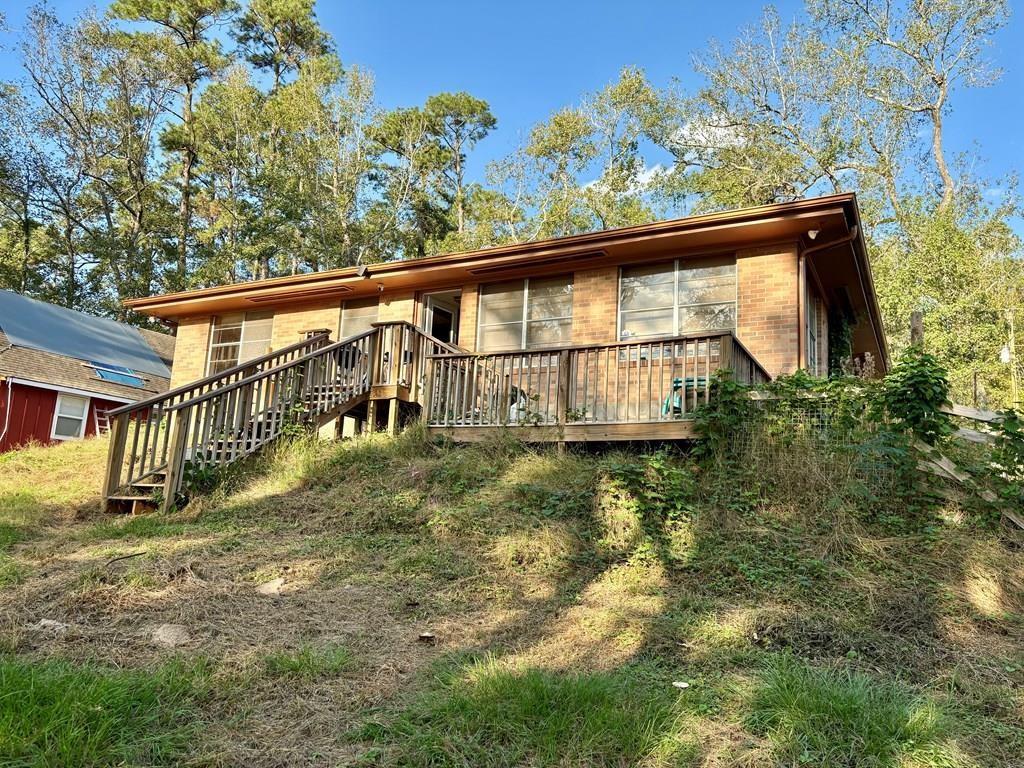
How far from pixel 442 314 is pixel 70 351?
13379 millimetres

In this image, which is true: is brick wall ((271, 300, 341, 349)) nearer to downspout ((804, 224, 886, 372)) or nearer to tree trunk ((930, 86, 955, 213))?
downspout ((804, 224, 886, 372))

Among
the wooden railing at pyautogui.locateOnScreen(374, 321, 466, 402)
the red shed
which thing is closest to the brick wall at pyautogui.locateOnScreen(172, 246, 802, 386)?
the wooden railing at pyautogui.locateOnScreen(374, 321, 466, 402)

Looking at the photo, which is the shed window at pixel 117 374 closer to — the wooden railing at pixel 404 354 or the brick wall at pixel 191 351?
the brick wall at pixel 191 351

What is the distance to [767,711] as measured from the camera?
3.30 metres

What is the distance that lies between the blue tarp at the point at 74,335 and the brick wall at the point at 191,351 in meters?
7.06

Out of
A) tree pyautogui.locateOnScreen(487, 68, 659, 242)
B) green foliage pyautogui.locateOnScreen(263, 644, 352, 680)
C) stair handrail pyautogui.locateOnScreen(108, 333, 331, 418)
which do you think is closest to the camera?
green foliage pyautogui.locateOnScreen(263, 644, 352, 680)

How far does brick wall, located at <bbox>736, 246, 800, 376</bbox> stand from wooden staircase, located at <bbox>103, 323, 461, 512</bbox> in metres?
4.15

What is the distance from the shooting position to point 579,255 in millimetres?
10430

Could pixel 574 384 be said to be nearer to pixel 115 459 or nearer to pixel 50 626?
pixel 115 459

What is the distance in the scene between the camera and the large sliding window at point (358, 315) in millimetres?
12812

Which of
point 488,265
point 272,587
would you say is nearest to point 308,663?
point 272,587

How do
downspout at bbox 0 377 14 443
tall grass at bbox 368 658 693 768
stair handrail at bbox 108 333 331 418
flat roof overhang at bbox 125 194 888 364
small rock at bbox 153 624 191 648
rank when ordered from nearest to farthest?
tall grass at bbox 368 658 693 768 < small rock at bbox 153 624 191 648 < stair handrail at bbox 108 333 331 418 < flat roof overhang at bbox 125 194 888 364 < downspout at bbox 0 377 14 443

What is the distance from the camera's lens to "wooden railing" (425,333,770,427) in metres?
8.02

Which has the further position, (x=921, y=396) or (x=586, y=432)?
(x=586, y=432)
